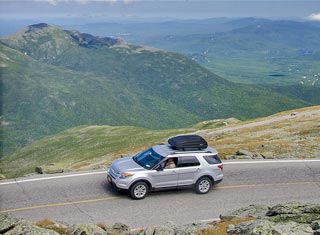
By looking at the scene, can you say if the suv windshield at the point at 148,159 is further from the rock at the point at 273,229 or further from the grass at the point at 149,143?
the rock at the point at 273,229

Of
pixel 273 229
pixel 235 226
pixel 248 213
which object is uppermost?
pixel 273 229

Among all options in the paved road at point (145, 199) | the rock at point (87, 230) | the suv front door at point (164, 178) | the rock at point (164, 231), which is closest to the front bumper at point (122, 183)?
the paved road at point (145, 199)

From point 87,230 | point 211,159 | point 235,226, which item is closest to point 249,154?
point 211,159

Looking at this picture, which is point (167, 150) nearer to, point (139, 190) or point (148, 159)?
point (148, 159)

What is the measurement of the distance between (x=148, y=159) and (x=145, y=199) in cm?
253

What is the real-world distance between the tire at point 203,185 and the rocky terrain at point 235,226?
4695 mm

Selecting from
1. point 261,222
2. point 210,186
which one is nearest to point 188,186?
point 210,186

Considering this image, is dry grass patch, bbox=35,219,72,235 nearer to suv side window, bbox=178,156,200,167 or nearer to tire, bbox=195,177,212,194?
suv side window, bbox=178,156,200,167

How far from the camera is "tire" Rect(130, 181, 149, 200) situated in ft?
74.1

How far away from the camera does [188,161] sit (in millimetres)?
24109

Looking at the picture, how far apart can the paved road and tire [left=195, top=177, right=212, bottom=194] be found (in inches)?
14.4

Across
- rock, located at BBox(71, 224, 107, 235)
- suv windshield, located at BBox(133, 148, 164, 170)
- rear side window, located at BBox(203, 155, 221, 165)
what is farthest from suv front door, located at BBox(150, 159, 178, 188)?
rock, located at BBox(71, 224, 107, 235)

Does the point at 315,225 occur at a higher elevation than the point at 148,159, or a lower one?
higher

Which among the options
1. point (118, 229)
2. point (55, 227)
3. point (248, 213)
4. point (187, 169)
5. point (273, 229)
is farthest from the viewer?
point (187, 169)
